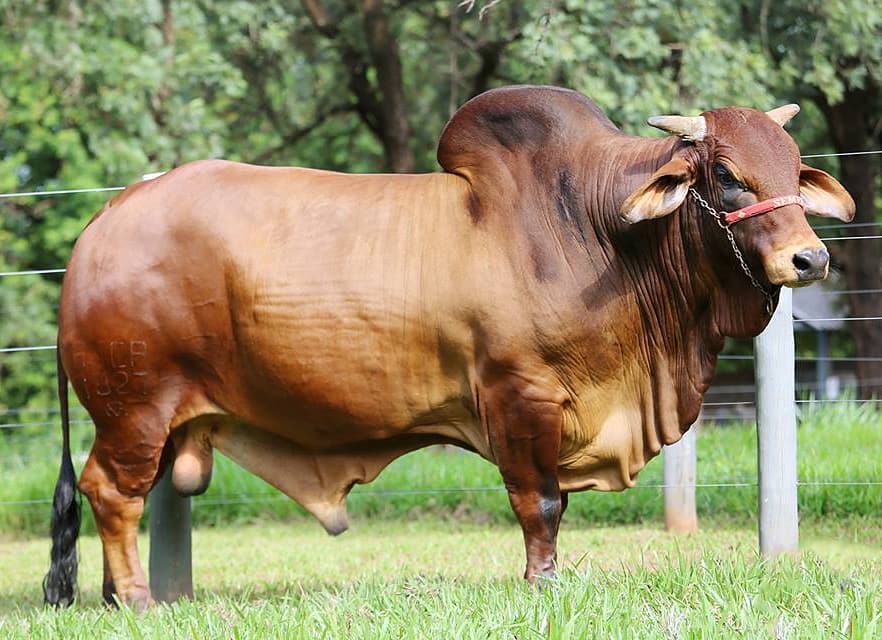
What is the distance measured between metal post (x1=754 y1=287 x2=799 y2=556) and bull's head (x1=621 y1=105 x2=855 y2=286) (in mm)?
1118

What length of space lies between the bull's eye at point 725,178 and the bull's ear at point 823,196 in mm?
385

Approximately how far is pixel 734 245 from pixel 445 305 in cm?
111

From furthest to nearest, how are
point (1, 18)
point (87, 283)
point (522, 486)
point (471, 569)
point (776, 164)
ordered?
point (1, 18), point (471, 569), point (87, 283), point (522, 486), point (776, 164)

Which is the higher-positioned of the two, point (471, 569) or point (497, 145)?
point (497, 145)

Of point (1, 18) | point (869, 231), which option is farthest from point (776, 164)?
point (869, 231)

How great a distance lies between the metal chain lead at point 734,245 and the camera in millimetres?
4484

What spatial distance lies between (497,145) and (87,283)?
1812mm

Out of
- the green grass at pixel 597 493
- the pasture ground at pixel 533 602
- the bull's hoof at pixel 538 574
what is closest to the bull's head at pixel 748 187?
the pasture ground at pixel 533 602

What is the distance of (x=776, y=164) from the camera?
4438 millimetres

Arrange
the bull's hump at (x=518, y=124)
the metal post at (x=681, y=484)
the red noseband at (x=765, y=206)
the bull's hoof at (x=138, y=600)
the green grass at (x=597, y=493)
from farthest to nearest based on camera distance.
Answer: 1. the green grass at (x=597, y=493)
2. the metal post at (x=681, y=484)
3. the bull's hoof at (x=138, y=600)
4. the bull's hump at (x=518, y=124)
5. the red noseband at (x=765, y=206)

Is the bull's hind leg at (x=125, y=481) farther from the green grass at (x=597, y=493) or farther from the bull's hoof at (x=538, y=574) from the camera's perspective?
the green grass at (x=597, y=493)

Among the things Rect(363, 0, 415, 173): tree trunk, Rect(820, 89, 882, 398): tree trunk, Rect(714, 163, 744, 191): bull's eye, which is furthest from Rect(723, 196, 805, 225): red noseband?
Rect(820, 89, 882, 398): tree trunk

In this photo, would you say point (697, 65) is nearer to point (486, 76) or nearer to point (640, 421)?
point (486, 76)

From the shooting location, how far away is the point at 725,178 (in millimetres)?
4504
